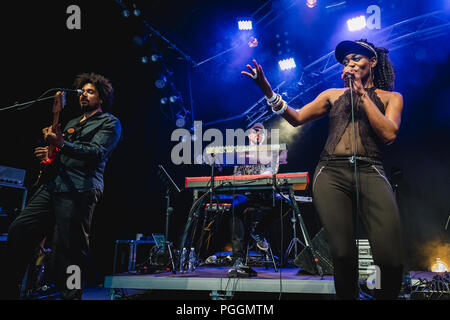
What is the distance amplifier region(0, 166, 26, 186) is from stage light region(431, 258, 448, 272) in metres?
8.56

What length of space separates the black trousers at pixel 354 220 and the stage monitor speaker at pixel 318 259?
1644 millimetres

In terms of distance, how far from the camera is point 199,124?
31.2 feet

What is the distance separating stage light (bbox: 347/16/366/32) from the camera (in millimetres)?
7258

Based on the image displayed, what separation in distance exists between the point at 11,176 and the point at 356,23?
316 inches

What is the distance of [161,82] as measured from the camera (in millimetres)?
7625

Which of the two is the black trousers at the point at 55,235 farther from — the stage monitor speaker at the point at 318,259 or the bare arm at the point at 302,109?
the stage monitor speaker at the point at 318,259

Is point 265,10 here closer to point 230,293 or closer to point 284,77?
point 284,77

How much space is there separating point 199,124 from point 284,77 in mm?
3025

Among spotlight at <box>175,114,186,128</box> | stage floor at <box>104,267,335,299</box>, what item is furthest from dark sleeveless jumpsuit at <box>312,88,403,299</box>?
spotlight at <box>175,114,186,128</box>

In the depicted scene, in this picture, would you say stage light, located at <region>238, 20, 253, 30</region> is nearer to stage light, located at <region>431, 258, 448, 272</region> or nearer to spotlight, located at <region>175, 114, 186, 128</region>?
spotlight, located at <region>175, 114, 186, 128</region>

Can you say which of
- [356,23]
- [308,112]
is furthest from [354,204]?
[356,23]

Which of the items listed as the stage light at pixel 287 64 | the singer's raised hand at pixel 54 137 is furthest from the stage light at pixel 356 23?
the singer's raised hand at pixel 54 137

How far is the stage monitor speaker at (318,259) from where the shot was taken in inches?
137
